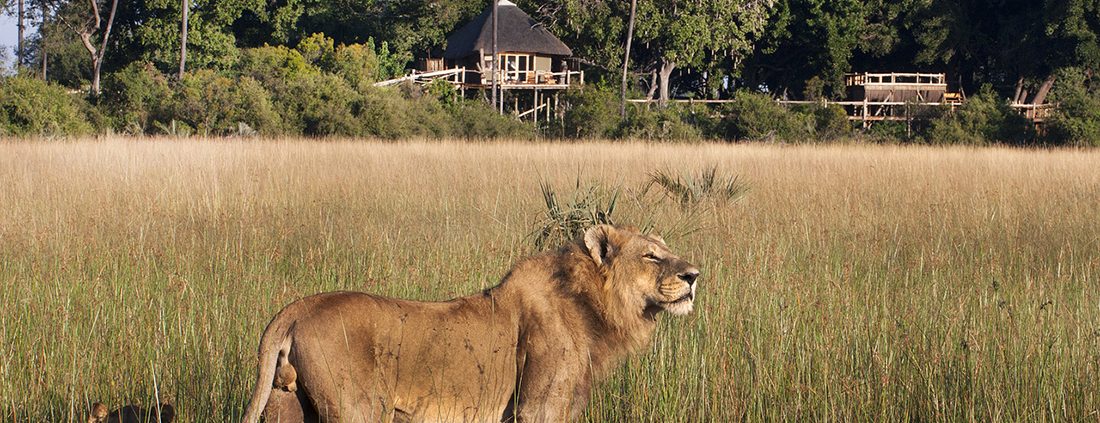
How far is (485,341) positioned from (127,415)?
1.28 metres

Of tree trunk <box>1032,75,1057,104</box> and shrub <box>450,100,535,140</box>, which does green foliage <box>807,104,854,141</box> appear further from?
tree trunk <box>1032,75,1057,104</box>

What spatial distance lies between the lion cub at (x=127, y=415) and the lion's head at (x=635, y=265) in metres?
1.46

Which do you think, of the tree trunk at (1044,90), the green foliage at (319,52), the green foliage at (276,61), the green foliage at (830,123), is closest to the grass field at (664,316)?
the green foliage at (830,123)

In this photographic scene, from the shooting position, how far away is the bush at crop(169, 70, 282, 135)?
85.9 ft

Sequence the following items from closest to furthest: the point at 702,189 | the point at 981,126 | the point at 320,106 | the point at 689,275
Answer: the point at 689,275 → the point at 702,189 → the point at 320,106 → the point at 981,126

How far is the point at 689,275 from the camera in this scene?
360 centimetres

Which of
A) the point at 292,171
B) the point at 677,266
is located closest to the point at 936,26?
the point at 292,171

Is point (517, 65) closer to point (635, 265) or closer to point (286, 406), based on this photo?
point (635, 265)

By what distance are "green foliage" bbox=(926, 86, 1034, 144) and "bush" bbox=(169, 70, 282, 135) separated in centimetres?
1719

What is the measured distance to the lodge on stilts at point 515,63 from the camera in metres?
46.0

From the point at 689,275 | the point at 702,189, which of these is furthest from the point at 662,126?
the point at 689,275

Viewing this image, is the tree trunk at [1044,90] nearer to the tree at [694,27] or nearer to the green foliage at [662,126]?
the tree at [694,27]

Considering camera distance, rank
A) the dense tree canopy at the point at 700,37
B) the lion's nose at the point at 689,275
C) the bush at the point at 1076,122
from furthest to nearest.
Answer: the dense tree canopy at the point at 700,37
the bush at the point at 1076,122
the lion's nose at the point at 689,275

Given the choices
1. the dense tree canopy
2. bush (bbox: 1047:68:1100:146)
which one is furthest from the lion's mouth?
the dense tree canopy
